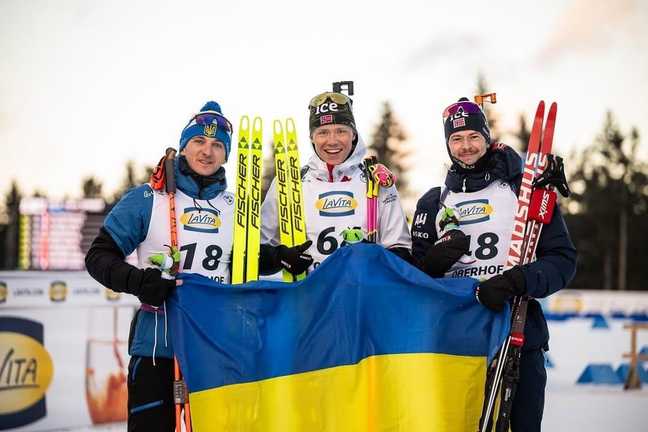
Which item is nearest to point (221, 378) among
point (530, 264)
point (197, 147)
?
point (197, 147)

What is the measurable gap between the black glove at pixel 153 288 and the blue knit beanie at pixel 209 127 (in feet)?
3.12

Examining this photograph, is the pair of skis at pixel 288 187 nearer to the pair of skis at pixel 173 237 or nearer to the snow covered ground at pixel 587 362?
the pair of skis at pixel 173 237

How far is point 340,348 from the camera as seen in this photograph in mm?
3764

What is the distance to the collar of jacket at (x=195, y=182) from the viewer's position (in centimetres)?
412

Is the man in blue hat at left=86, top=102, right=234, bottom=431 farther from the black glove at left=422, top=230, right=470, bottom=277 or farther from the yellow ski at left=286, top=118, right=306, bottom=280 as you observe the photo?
the black glove at left=422, top=230, right=470, bottom=277

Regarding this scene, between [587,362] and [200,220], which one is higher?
[200,220]

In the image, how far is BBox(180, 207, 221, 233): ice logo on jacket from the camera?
4.04 meters

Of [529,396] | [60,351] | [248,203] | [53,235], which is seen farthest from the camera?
[53,235]

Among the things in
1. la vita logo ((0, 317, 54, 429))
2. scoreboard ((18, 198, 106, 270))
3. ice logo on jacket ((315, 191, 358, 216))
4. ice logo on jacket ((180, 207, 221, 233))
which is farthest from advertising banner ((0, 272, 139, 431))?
scoreboard ((18, 198, 106, 270))

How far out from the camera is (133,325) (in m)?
4.03

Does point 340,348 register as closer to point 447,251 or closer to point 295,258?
point 295,258

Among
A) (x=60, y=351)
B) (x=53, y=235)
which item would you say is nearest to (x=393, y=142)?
(x=53, y=235)

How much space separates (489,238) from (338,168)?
1079 mm

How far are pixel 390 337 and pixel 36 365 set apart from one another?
19.4 feet
